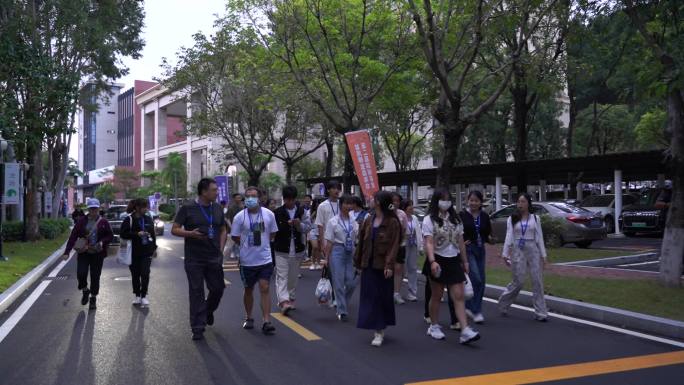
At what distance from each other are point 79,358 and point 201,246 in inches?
67.6

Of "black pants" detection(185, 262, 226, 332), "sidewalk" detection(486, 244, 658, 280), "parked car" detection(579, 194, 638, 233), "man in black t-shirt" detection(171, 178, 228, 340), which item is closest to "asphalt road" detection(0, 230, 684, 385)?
"black pants" detection(185, 262, 226, 332)

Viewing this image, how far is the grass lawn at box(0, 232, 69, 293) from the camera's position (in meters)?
12.6

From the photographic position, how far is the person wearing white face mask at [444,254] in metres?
6.91

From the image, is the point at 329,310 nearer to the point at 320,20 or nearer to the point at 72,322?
the point at 72,322

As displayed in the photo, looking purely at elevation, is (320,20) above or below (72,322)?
above

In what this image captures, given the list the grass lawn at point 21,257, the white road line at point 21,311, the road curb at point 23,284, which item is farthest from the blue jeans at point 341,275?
the grass lawn at point 21,257

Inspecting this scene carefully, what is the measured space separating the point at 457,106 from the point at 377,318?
789cm

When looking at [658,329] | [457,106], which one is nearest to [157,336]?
[658,329]

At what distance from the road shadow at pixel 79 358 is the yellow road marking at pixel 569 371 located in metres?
3.00

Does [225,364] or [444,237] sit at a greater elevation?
[444,237]

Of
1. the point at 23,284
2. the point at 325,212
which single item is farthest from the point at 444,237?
the point at 23,284

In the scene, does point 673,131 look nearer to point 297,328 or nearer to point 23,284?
point 297,328

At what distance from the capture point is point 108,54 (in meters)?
22.5

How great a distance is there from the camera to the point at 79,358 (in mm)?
6332
